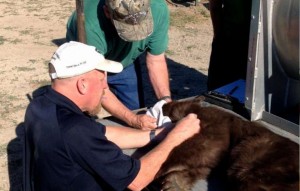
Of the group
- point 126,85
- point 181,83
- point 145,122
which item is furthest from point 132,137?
point 181,83

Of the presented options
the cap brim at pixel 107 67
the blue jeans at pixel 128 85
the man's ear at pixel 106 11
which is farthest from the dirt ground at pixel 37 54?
the cap brim at pixel 107 67

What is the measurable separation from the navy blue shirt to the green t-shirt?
1028 millimetres

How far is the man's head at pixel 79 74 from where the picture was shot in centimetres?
246

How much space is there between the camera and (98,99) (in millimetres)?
2582

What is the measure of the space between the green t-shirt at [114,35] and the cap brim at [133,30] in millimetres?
259

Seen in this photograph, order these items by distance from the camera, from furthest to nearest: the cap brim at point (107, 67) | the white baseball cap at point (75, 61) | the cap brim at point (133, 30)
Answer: the cap brim at point (133, 30) < the cap brim at point (107, 67) < the white baseball cap at point (75, 61)

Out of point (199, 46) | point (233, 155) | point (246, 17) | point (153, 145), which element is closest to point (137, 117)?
point (153, 145)

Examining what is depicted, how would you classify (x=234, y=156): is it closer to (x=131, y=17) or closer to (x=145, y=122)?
(x=145, y=122)

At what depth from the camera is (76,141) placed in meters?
2.35

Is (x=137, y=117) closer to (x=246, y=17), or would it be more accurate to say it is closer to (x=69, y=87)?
(x=69, y=87)

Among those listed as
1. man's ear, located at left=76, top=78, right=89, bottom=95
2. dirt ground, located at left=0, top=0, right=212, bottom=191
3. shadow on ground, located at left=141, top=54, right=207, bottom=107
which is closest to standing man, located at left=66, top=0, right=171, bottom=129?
man's ear, located at left=76, top=78, right=89, bottom=95

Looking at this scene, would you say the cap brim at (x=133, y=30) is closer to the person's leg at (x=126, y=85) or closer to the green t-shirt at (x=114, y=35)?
the green t-shirt at (x=114, y=35)

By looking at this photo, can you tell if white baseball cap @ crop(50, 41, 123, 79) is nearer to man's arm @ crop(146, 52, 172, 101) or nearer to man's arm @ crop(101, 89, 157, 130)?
man's arm @ crop(101, 89, 157, 130)

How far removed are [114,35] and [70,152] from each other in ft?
4.51
